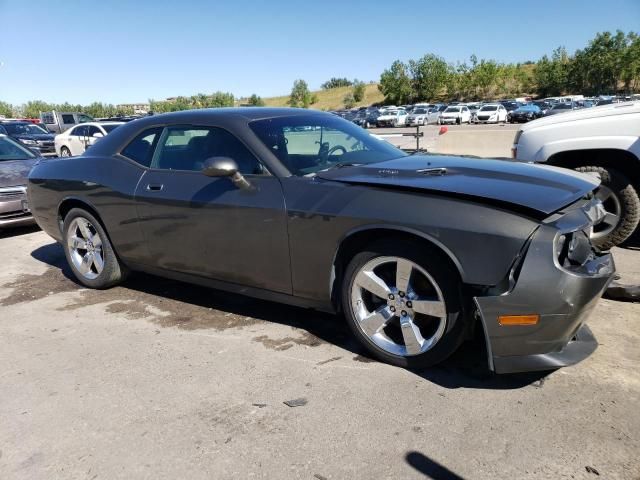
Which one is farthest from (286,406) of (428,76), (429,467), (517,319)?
(428,76)

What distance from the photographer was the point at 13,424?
2693 mm

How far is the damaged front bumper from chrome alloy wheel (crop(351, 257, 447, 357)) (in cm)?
34

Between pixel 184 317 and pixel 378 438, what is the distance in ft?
7.07

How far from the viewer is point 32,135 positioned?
2138 centimetres

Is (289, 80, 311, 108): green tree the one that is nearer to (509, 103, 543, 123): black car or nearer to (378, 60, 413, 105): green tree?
(378, 60, 413, 105): green tree

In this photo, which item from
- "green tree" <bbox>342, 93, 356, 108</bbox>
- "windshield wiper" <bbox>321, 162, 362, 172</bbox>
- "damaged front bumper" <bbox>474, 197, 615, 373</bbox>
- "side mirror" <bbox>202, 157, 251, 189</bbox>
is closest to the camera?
"damaged front bumper" <bbox>474, 197, 615, 373</bbox>

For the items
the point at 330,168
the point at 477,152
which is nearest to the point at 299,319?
the point at 330,168

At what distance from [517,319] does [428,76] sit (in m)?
93.9

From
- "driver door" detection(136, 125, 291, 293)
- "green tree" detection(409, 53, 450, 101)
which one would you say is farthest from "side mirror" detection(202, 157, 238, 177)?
"green tree" detection(409, 53, 450, 101)

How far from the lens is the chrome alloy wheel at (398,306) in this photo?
2867 millimetres

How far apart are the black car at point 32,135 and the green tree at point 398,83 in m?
77.7

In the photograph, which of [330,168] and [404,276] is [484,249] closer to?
[404,276]

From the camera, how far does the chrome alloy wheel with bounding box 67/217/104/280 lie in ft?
15.4

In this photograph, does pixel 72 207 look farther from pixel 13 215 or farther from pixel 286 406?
pixel 286 406
